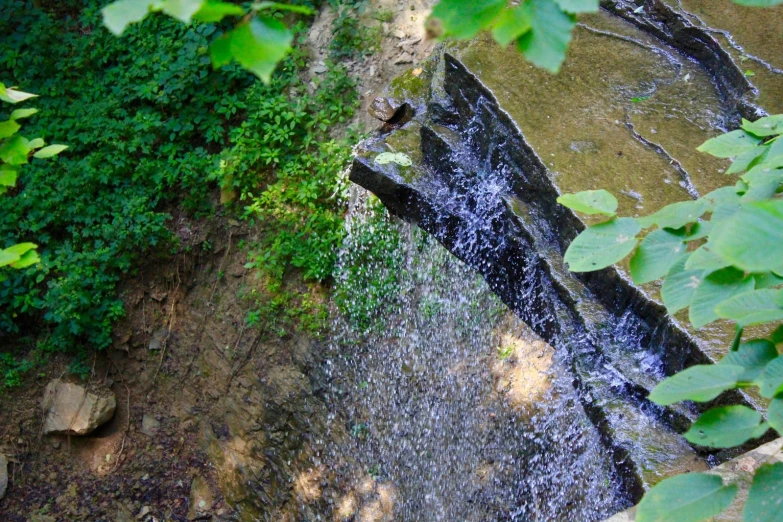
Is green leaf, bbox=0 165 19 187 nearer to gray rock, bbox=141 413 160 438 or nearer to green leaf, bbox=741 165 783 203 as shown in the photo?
green leaf, bbox=741 165 783 203

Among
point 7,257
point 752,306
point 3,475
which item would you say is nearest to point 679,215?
point 752,306

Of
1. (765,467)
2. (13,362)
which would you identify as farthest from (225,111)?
(765,467)

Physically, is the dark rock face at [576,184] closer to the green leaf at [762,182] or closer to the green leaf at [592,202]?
the green leaf at [762,182]

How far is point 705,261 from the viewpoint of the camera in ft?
3.66

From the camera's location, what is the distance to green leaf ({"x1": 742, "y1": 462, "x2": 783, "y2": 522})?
914mm

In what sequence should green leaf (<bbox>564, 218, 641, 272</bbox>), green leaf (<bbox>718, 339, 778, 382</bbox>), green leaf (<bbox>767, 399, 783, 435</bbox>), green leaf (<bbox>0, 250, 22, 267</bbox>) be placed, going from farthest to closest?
green leaf (<bbox>0, 250, 22, 267</bbox>) < green leaf (<bbox>564, 218, 641, 272</bbox>) < green leaf (<bbox>718, 339, 778, 382</bbox>) < green leaf (<bbox>767, 399, 783, 435</bbox>)

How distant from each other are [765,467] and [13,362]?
6.08m

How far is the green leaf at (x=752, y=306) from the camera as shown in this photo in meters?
1.00

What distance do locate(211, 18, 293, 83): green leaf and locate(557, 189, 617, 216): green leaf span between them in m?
0.67

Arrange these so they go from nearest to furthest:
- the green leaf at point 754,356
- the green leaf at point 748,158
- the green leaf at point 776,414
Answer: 1. the green leaf at point 776,414
2. the green leaf at point 754,356
3. the green leaf at point 748,158

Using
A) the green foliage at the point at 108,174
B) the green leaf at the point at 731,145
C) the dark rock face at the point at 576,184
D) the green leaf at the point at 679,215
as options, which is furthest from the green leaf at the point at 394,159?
the green leaf at the point at 679,215

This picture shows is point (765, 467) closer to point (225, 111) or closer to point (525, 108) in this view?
point (525, 108)

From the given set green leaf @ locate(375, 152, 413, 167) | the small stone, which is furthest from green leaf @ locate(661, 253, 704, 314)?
the small stone

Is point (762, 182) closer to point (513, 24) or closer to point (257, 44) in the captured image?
point (513, 24)
